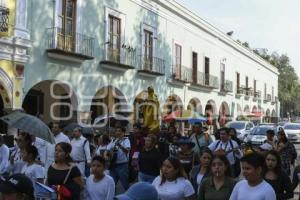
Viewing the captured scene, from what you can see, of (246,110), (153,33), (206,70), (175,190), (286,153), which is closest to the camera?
(175,190)

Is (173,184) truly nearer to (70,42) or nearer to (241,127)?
(70,42)

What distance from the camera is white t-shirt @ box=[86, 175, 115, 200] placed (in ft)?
20.1

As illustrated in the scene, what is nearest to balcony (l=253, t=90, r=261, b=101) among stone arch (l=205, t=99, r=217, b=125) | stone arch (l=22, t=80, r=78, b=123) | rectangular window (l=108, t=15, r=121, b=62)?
stone arch (l=205, t=99, r=217, b=125)

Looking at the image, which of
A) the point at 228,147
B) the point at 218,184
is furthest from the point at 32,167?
the point at 228,147

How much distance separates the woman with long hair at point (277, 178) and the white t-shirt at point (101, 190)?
185 cm

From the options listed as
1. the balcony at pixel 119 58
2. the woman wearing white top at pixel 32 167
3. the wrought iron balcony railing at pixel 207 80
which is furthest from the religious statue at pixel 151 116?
the wrought iron balcony railing at pixel 207 80

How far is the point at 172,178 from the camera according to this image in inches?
228

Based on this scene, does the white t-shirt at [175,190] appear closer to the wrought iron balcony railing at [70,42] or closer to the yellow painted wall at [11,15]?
the yellow painted wall at [11,15]

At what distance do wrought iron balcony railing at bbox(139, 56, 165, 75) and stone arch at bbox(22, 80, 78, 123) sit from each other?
4602 mm

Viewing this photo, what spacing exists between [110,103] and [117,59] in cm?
247

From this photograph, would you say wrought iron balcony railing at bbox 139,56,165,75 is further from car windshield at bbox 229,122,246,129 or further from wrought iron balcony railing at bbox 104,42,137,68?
car windshield at bbox 229,122,246,129

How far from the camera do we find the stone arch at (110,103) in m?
22.9

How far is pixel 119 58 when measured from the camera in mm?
21906

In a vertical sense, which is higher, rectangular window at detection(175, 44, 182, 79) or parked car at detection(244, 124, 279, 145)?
rectangular window at detection(175, 44, 182, 79)
